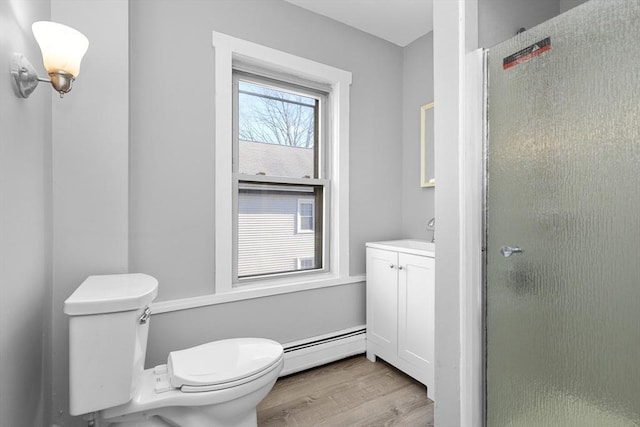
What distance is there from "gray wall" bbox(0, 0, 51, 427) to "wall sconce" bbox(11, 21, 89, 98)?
41 mm

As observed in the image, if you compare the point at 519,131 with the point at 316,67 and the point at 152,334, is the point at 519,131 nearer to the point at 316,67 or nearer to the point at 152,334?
the point at 316,67

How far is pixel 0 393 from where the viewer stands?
88 centimetres

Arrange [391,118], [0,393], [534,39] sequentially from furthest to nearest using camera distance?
[391,118] → [534,39] → [0,393]

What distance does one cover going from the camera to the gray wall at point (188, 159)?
169cm

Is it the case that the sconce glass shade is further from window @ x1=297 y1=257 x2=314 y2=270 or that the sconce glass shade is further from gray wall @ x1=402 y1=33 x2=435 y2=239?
gray wall @ x1=402 y1=33 x2=435 y2=239

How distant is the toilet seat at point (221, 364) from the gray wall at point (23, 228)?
1.59 feet

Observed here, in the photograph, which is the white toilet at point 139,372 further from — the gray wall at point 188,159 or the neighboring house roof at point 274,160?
the neighboring house roof at point 274,160

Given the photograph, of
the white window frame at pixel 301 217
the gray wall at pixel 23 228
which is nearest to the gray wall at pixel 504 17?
the white window frame at pixel 301 217

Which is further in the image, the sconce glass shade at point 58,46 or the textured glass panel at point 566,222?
the sconce glass shade at point 58,46

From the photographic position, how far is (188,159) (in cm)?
181

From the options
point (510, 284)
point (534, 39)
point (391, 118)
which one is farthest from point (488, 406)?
point (391, 118)

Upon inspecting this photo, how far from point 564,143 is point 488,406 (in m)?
1.09

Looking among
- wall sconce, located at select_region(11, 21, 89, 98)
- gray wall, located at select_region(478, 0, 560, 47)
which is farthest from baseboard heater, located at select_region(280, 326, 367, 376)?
gray wall, located at select_region(478, 0, 560, 47)

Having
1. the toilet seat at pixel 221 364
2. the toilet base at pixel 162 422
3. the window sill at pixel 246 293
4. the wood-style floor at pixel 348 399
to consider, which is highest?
the window sill at pixel 246 293
